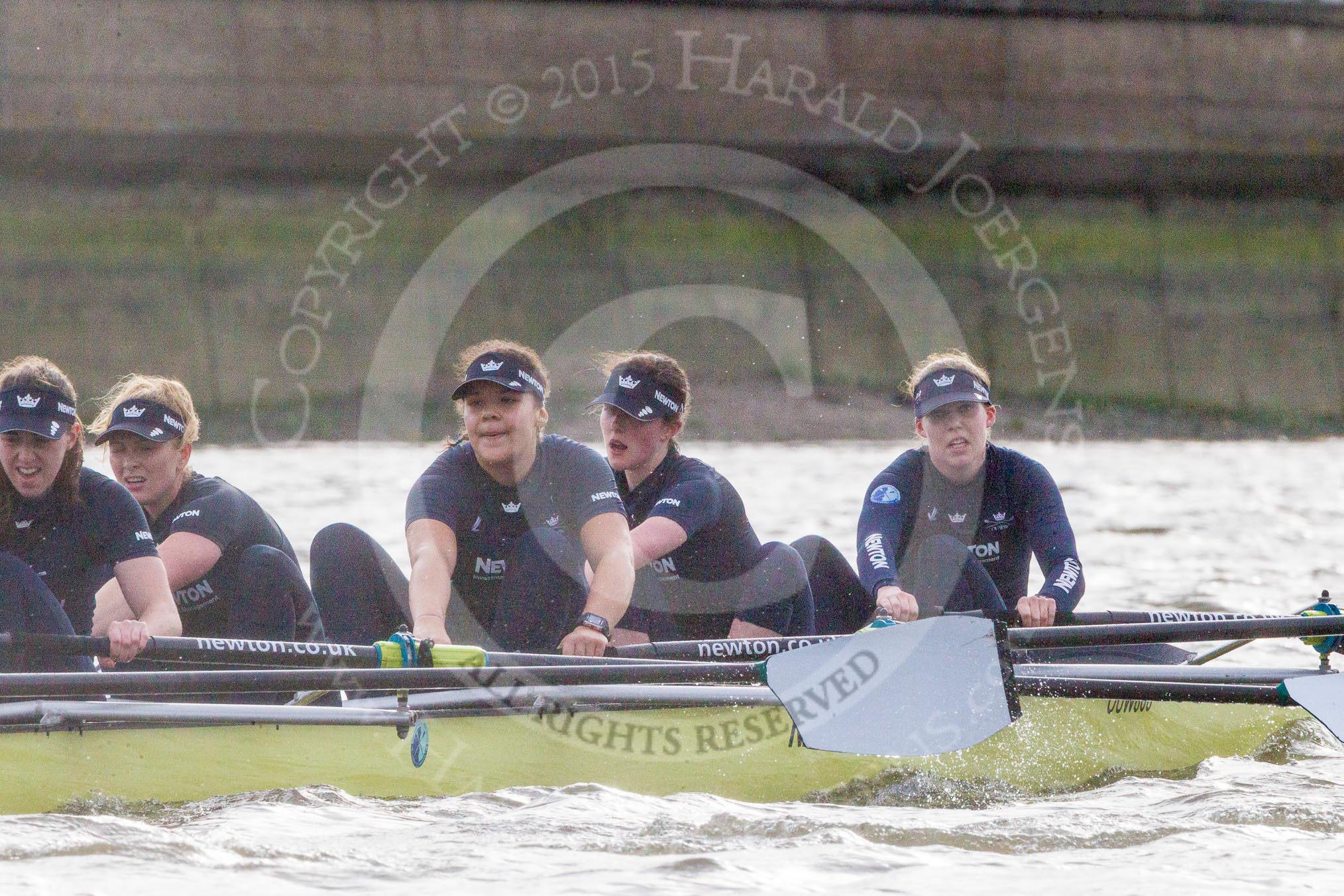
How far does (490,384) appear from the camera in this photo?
180 inches

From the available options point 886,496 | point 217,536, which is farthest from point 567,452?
point 886,496

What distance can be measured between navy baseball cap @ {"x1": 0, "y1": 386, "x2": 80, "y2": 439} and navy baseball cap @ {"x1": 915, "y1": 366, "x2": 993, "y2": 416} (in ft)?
8.99

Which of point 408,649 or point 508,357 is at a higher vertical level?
point 508,357

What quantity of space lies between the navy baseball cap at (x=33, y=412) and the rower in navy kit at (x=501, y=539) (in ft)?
2.70

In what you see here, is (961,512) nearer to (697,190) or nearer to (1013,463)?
(1013,463)

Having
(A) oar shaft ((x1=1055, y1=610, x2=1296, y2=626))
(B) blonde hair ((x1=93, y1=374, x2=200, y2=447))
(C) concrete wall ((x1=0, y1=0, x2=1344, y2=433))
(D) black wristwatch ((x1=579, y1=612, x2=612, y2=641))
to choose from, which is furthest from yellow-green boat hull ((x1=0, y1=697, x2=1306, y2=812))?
(C) concrete wall ((x1=0, y1=0, x2=1344, y2=433))

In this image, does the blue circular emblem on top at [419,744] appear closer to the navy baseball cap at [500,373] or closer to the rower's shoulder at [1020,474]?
the navy baseball cap at [500,373]

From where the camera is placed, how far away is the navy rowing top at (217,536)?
4.63 m

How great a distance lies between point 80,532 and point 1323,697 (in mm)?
3652

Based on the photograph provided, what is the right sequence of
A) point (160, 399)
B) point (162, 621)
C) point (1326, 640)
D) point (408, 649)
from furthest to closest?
1. point (1326, 640)
2. point (160, 399)
3. point (162, 621)
4. point (408, 649)

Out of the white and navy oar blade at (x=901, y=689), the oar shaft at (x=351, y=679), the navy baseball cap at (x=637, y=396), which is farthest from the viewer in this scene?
the navy baseball cap at (x=637, y=396)

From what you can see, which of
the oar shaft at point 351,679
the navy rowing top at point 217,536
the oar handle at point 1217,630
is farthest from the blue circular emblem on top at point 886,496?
the navy rowing top at point 217,536

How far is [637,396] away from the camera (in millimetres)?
5004

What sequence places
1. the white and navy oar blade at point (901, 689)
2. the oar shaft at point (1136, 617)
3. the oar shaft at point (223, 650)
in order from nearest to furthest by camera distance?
the oar shaft at point (223, 650) → the white and navy oar blade at point (901, 689) → the oar shaft at point (1136, 617)
